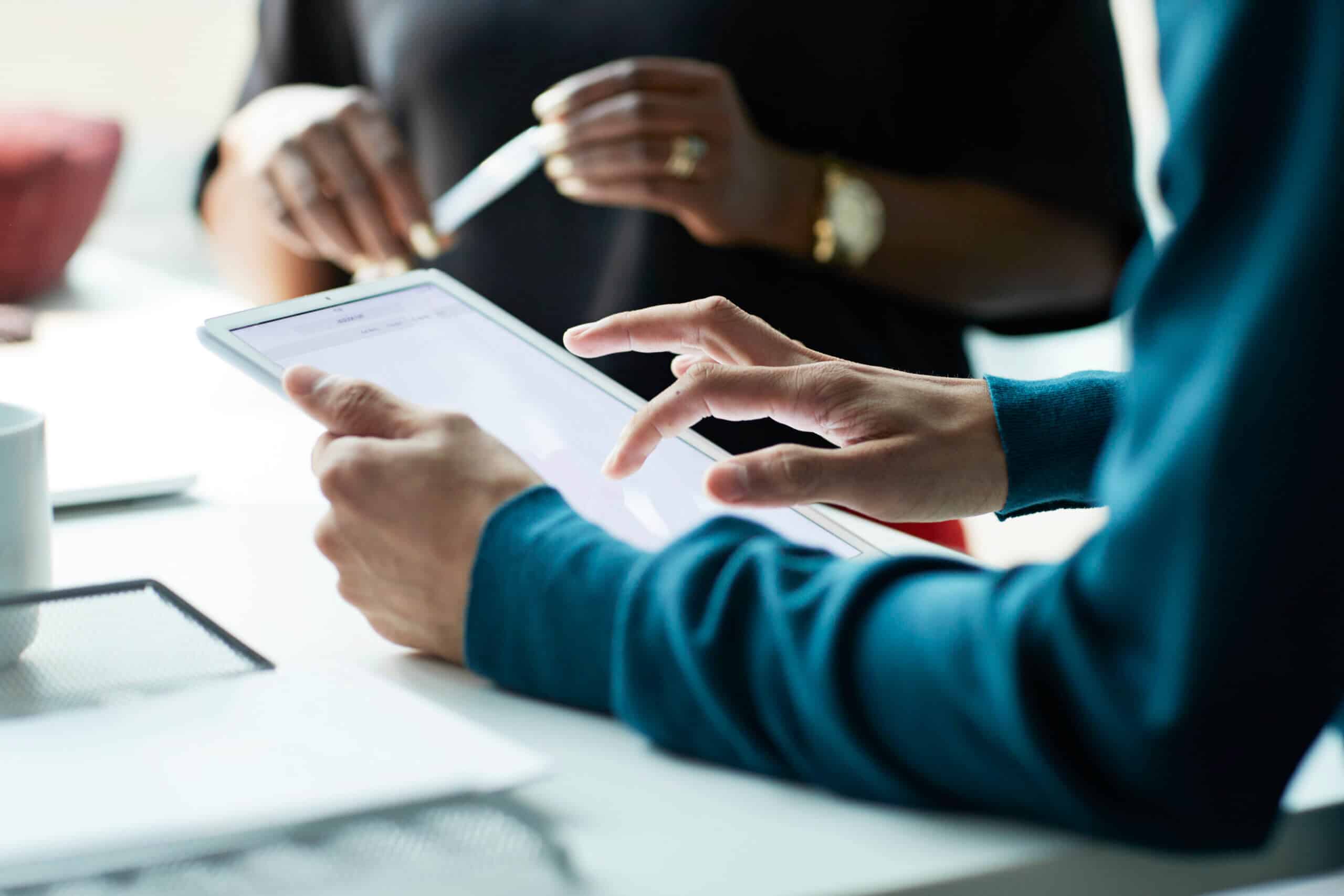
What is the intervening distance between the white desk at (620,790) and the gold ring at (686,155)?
31 centimetres

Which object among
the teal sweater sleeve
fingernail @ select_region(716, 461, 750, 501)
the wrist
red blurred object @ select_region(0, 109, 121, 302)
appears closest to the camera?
the teal sweater sleeve

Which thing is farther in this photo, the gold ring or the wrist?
Answer: the gold ring

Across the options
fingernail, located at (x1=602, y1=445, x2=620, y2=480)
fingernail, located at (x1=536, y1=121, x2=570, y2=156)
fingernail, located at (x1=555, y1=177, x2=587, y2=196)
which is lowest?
fingernail, located at (x1=602, y1=445, x2=620, y2=480)

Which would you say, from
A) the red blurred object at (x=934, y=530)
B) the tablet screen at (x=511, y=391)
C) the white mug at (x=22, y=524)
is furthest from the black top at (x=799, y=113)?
the white mug at (x=22, y=524)

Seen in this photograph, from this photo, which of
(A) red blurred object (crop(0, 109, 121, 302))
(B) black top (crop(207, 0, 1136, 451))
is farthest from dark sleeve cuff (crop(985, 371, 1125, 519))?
(A) red blurred object (crop(0, 109, 121, 302))

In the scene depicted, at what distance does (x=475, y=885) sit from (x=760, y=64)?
0.72m

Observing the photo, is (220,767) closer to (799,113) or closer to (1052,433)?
(1052,433)

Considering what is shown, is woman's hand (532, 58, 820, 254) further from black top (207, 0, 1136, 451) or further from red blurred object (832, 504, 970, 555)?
red blurred object (832, 504, 970, 555)

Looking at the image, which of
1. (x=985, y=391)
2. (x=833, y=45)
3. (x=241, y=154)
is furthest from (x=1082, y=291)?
(x=241, y=154)

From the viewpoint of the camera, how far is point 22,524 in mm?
416

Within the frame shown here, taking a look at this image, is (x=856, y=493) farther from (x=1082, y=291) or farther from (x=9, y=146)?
(x=9, y=146)

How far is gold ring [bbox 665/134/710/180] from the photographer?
867 mm

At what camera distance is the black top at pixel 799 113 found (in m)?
0.90

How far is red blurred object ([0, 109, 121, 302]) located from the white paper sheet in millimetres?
807
